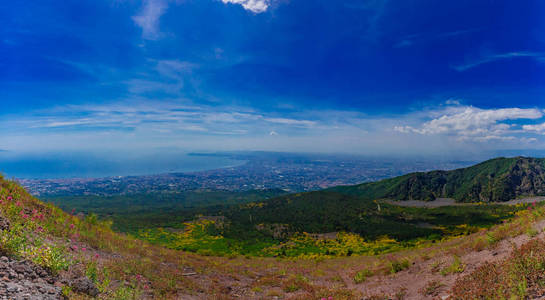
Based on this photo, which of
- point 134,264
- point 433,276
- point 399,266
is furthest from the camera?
point 399,266

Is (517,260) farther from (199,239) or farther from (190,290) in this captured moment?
(199,239)

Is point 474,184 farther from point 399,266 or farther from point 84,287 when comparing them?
point 84,287

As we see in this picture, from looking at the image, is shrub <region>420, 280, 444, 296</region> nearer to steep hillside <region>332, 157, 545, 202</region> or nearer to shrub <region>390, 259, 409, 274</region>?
shrub <region>390, 259, 409, 274</region>

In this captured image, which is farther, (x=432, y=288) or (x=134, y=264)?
(x=134, y=264)

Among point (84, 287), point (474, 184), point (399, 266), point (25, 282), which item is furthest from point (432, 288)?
point (474, 184)

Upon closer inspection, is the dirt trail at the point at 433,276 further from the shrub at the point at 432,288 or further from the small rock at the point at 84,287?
the small rock at the point at 84,287
